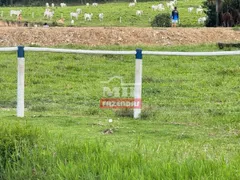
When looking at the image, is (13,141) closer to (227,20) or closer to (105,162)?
(105,162)

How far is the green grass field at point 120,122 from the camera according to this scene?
5.45 meters

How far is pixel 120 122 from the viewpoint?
8.95 metres

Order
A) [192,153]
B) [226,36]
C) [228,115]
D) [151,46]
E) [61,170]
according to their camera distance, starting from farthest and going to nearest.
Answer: [226,36] → [151,46] → [228,115] → [192,153] → [61,170]

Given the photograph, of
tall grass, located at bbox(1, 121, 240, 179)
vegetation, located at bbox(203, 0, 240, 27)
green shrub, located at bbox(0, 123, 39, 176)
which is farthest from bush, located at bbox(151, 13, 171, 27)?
green shrub, located at bbox(0, 123, 39, 176)

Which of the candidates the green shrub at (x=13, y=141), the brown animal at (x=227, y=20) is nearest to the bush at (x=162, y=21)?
the brown animal at (x=227, y=20)

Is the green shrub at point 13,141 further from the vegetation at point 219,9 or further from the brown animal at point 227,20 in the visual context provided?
the vegetation at point 219,9

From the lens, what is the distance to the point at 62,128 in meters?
8.32

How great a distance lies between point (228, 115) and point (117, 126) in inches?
81.6

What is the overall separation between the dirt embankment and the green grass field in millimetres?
2329

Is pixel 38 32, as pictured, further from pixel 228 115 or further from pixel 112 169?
pixel 112 169

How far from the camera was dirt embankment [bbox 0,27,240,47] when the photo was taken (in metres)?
20.7

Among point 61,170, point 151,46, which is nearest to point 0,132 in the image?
point 61,170

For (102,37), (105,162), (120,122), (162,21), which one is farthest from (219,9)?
(105,162)

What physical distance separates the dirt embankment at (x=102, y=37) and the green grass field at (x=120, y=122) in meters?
2.33
